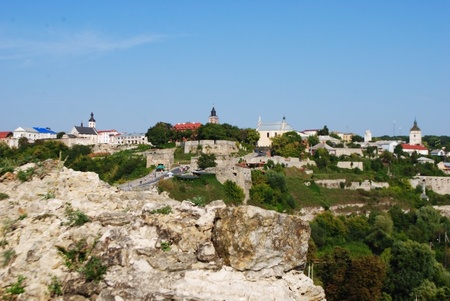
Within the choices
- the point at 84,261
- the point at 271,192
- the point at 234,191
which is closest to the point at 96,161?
the point at 234,191

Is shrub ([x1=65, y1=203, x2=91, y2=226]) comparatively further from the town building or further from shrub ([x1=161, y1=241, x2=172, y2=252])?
the town building

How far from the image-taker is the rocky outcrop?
10734 mm

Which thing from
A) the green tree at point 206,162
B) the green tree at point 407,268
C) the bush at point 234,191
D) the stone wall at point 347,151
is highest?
the stone wall at point 347,151

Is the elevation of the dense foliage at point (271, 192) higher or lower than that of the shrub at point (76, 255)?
lower

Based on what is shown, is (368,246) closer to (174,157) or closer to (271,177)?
(271,177)

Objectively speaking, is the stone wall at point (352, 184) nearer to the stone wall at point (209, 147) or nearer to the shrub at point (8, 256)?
the stone wall at point (209, 147)

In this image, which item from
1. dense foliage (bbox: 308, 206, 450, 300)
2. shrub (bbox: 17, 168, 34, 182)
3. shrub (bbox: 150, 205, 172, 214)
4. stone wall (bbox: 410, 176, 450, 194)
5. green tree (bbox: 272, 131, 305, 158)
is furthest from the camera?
stone wall (bbox: 410, 176, 450, 194)

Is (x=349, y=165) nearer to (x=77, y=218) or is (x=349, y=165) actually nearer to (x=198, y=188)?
(x=198, y=188)

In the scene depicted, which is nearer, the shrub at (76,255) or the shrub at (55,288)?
the shrub at (55,288)

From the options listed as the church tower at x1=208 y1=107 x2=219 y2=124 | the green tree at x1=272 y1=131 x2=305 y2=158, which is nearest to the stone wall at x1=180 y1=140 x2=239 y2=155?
the green tree at x1=272 y1=131 x2=305 y2=158

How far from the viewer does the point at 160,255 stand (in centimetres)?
1121

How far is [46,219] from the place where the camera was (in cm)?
1252

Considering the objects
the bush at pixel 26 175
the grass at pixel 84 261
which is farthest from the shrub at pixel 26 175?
the grass at pixel 84 261

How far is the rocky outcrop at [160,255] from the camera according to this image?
10734 millimetres
